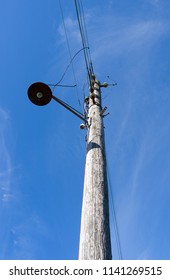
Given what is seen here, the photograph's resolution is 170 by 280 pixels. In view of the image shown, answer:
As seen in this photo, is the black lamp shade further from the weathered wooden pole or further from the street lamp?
the weathered wooden pole

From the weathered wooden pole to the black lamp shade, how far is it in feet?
2.69

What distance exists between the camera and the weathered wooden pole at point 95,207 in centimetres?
223

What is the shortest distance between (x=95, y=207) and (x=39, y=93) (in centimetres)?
202

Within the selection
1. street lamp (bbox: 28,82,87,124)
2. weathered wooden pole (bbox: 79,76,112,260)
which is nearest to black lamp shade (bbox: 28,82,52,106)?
street lamp (bbox: 28,82,87,124)

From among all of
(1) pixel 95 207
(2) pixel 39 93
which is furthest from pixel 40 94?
(1) pixel 95 207

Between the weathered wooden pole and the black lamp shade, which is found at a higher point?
the black lamp shade

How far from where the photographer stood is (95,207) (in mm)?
2539

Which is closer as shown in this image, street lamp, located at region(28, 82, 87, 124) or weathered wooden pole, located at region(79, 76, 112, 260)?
weathered wooden pole, located at region(79, 76, 112, 260)

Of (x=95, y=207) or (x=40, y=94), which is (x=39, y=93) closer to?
(x=40, y=94)

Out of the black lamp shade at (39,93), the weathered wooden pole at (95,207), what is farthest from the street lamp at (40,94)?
the weathered wooden pole at (95,207)

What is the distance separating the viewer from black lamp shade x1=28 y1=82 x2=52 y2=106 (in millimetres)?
3904
